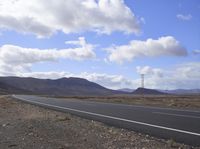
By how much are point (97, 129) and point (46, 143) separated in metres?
4.14

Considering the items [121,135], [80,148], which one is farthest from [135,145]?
[121,135]

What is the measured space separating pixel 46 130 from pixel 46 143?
3.78m

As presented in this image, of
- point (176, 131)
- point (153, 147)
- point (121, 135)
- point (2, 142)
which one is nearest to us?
point (153, 147)

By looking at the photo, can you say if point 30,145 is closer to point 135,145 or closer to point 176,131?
point 135,145

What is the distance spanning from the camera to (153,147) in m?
11.5

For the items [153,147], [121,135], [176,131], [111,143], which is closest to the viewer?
[153,147]

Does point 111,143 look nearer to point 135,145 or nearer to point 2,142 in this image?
point 135,145

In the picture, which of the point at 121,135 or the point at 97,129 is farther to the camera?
the point at 97,129

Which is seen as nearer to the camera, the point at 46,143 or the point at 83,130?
the point at 46,143

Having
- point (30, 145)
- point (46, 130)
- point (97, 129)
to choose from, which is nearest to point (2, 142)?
point (30, 145)

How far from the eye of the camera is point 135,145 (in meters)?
12.0

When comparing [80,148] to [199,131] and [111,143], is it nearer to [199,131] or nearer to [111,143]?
[111,143]

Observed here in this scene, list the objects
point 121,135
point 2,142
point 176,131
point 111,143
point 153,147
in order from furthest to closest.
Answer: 1. point 176,131
2. point 121,135
3. point 2,142
4. point 111,143
5. point 153,147

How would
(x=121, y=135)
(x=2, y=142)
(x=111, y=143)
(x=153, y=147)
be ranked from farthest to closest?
(x=121, y=135) → (x=2, y=142) → (x=111, y=143) → (x=153, y=147)
